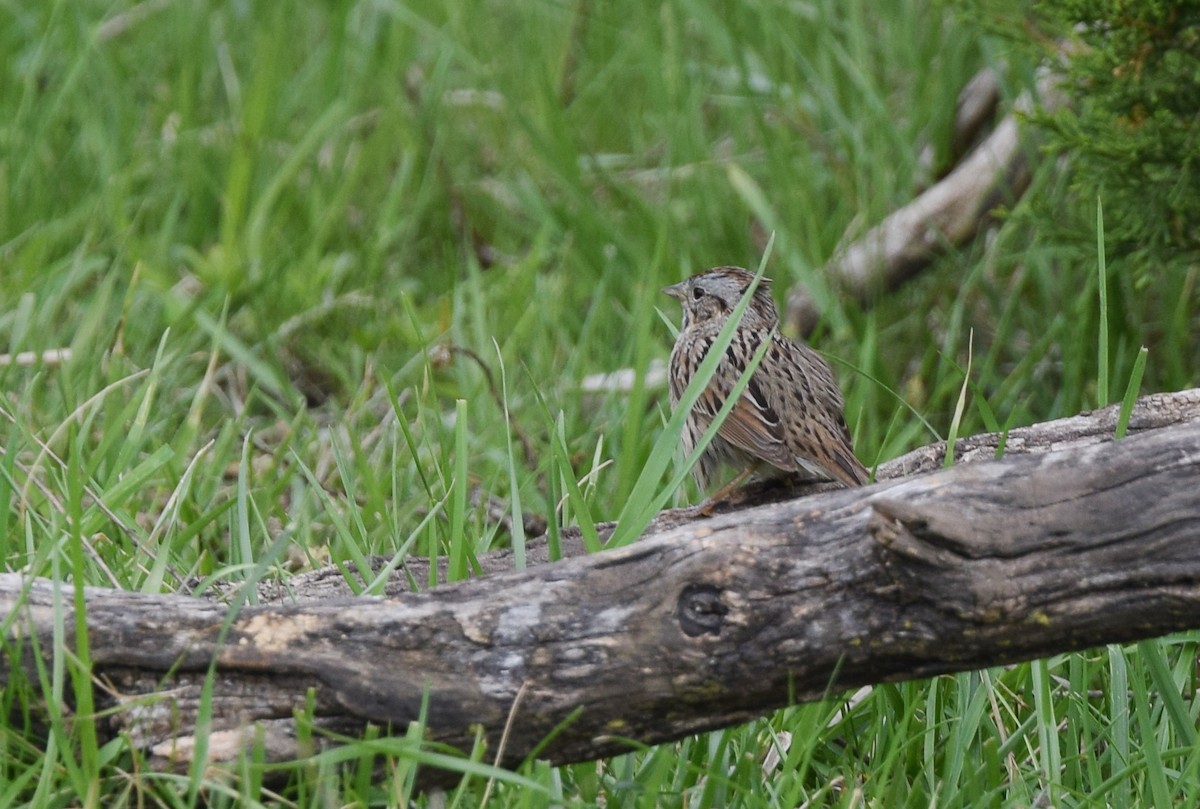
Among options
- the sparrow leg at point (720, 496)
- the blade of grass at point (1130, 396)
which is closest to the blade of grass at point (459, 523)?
the sparrow leg at point (720, 496)

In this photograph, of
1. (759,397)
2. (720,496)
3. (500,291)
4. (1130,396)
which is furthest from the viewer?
(500,291)

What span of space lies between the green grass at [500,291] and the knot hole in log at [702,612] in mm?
406

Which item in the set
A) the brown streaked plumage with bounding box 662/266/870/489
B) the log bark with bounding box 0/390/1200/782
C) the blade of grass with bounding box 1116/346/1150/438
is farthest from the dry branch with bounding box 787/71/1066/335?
the log bark with bounding box 0/390/1200/782

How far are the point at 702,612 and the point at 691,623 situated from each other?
0.03 m

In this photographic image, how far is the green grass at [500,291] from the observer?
10.8 ft

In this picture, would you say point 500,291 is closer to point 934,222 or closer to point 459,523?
point 934,222

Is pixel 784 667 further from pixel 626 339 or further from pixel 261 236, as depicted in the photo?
pixel 261 236

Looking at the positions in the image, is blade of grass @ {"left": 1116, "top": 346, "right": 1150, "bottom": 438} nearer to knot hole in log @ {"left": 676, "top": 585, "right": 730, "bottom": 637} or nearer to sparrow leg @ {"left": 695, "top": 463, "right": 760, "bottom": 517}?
knot hole in log @ {"left": 676, "top": 585, "right": 730, "bottom": 637}

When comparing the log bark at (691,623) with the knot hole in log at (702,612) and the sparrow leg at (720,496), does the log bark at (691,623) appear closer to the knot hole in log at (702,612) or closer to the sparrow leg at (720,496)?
the knot hole in log at (702,612)

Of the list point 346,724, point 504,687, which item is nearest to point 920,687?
point 504,687

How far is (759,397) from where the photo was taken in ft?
15.6

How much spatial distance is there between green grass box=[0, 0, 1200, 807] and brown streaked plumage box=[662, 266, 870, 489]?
0.20 meters

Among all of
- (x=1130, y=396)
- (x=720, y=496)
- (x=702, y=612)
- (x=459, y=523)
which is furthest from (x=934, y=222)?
(x=702, y=612)

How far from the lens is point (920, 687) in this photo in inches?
130
